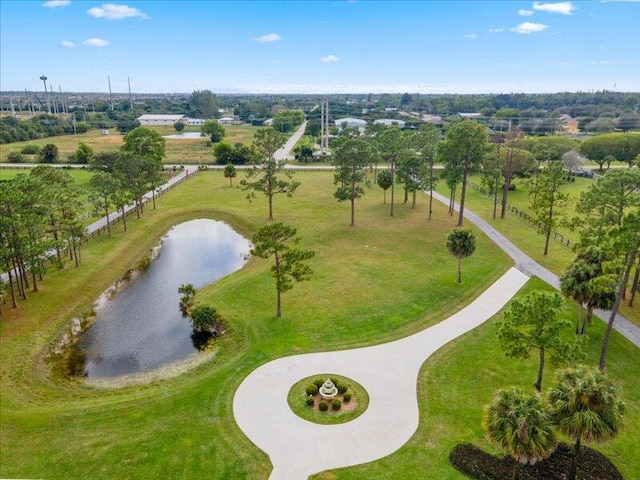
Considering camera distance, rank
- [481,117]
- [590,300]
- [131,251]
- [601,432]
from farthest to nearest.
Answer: [481,117], [131,251], [590,300], [601,432]

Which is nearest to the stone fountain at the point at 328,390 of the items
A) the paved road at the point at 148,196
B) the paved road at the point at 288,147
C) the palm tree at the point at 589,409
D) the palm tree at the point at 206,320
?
the palm tree at the point at 589,409

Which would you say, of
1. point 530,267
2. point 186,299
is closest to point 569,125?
point 530,267

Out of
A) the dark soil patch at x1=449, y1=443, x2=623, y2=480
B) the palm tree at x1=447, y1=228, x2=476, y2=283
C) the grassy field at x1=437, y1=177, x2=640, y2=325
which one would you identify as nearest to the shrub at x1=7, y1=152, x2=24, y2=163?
the grassy field at x1=437, y1=177, x2=640, y2=325

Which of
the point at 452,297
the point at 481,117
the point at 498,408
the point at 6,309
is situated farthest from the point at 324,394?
the point at 481,117

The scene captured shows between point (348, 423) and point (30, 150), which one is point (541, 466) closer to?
point (348, 423)

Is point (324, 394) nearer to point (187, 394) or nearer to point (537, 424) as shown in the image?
point (187, 394)

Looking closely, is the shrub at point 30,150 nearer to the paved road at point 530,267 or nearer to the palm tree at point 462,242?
the paved road at point 530,267
